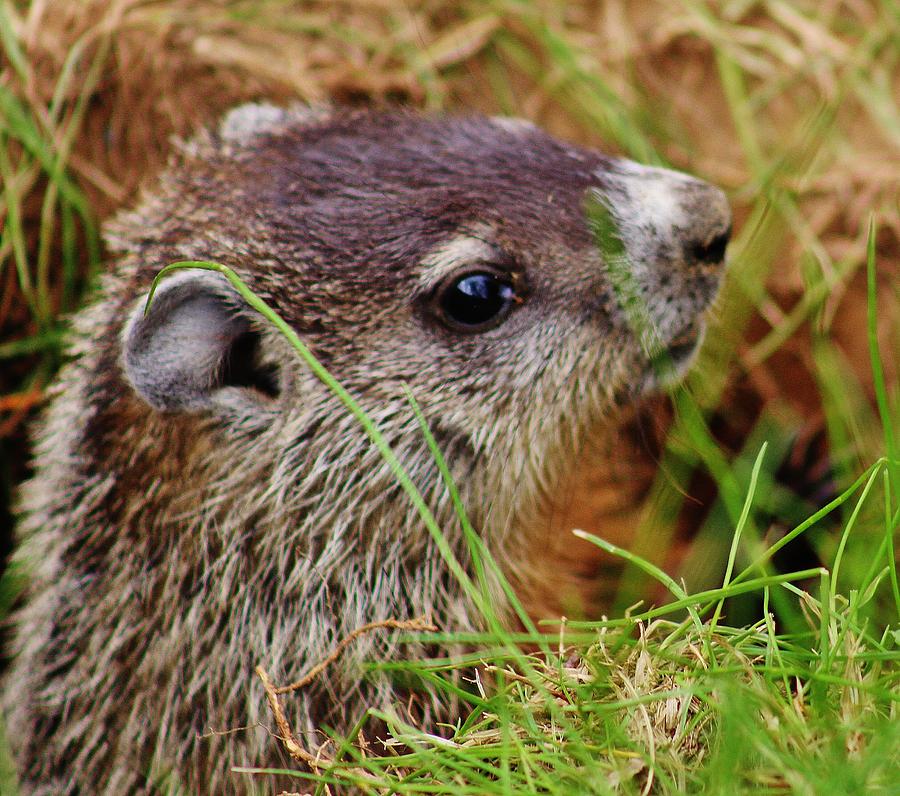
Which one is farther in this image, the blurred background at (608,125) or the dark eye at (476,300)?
the blurred background at (608,125)

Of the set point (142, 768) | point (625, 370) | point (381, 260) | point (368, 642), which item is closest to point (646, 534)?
point (625, 370)

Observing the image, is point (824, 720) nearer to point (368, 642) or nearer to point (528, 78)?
point (368, 642)

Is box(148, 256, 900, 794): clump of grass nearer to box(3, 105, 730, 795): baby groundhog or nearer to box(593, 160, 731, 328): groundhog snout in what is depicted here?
box(3, 105, 730, 795): baby groundhog

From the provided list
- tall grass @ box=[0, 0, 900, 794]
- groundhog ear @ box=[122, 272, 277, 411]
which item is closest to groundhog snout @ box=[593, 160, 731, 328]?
tall grass @ box=[0, 0, 900, 794]

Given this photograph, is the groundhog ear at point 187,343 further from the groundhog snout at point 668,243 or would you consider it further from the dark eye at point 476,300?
the groundhog snout at point 668,243

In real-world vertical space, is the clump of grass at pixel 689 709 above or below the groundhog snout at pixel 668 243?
below

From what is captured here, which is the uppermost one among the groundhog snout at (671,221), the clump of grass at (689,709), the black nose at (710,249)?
the groundhog snout at (671,221)

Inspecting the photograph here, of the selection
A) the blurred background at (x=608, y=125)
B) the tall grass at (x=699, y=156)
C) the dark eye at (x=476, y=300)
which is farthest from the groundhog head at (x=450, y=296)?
the blurred background at (x=608, y=125)

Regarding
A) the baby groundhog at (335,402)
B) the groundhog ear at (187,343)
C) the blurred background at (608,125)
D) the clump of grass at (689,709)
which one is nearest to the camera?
the clump of grass at (689,709)
